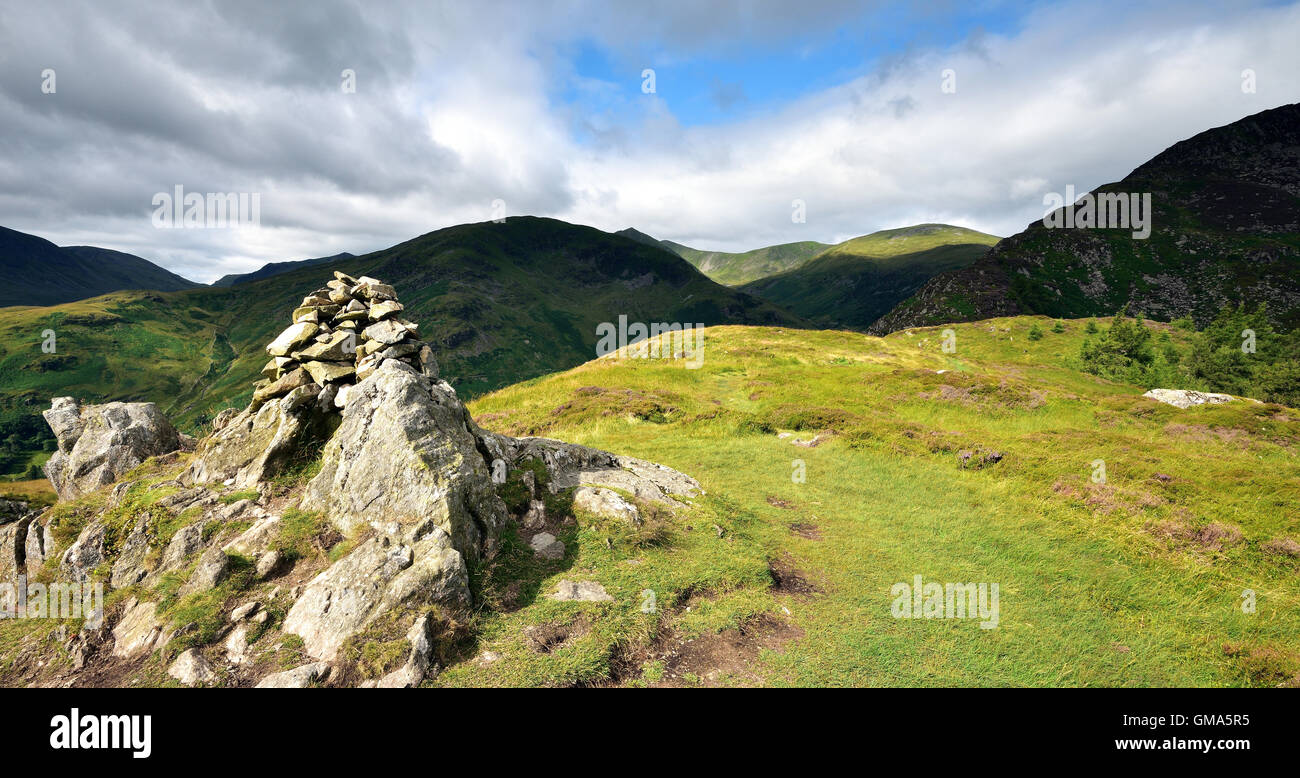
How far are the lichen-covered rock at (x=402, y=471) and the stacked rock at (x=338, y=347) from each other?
1988mm

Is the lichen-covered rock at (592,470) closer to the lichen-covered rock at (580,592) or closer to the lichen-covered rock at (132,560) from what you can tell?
the lichen-covered rock at (580,592)

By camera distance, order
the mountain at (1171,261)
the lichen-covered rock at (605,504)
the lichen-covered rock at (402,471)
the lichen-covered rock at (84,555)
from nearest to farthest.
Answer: the lichen-covered rock at (84,555), the lichen-covered rock at (402,471), the lichen-covered rock at (605,504), the mountain at (1171,261)

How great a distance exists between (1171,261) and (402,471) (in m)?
208

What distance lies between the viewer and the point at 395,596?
34.4 feet

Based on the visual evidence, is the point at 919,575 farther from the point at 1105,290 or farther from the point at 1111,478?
the point at 1105,290

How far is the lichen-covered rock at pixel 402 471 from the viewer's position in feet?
40.4

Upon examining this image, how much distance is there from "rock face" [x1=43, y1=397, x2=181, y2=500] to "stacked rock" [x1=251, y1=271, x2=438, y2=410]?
12.9 ft

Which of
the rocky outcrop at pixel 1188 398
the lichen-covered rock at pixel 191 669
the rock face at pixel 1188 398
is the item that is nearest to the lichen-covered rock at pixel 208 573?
the lichen-covered rock at pixel 191 669

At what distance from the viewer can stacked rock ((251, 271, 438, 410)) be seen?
15820 mm

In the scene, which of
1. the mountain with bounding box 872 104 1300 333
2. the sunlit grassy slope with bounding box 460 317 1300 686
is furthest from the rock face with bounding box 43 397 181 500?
the mountain with bounding box 872 104 1300 333

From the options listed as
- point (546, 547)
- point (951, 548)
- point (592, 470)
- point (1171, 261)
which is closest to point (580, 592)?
point (546, 547)

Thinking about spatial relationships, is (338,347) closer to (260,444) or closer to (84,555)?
(260,444)
